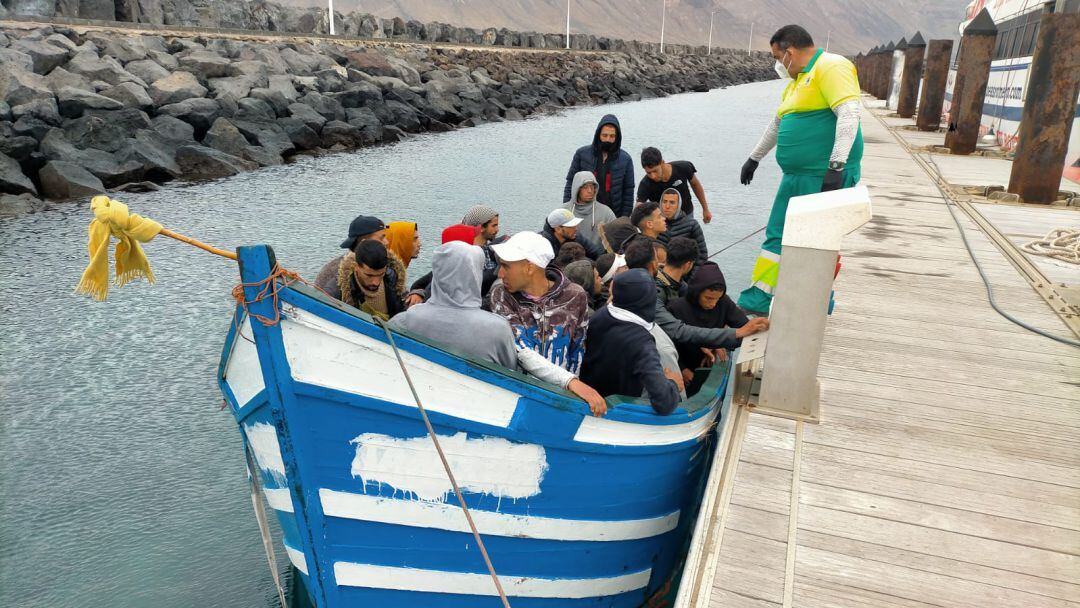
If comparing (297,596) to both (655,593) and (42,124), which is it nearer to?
(655,593)

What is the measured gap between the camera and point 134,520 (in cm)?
554

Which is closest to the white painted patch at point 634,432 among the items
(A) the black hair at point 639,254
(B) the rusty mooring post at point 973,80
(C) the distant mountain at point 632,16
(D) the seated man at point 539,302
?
(D) the seated man at point 539,302

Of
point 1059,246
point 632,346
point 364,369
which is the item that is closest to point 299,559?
point 364,369

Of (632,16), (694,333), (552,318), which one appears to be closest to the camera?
(552,318)

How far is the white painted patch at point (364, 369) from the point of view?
119 inches

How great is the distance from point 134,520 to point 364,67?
25581 millimetres

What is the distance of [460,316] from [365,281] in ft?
4.83

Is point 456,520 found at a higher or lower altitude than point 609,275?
lower

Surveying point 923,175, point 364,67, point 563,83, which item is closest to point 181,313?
point 923,175

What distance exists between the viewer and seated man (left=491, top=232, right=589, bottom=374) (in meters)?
3.48

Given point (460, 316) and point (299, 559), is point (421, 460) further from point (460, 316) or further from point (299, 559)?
point (299, 559)

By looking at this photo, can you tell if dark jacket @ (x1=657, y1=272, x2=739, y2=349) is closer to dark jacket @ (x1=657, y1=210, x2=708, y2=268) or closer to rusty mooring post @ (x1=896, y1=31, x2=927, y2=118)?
dark jacket @ (x1=657, y1=210, x2=708, y2=268)

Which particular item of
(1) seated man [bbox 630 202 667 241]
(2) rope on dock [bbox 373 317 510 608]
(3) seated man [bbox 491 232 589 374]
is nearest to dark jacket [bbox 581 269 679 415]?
(3) seated man [bbox 491 232 589 374]

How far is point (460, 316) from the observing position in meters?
3.32
